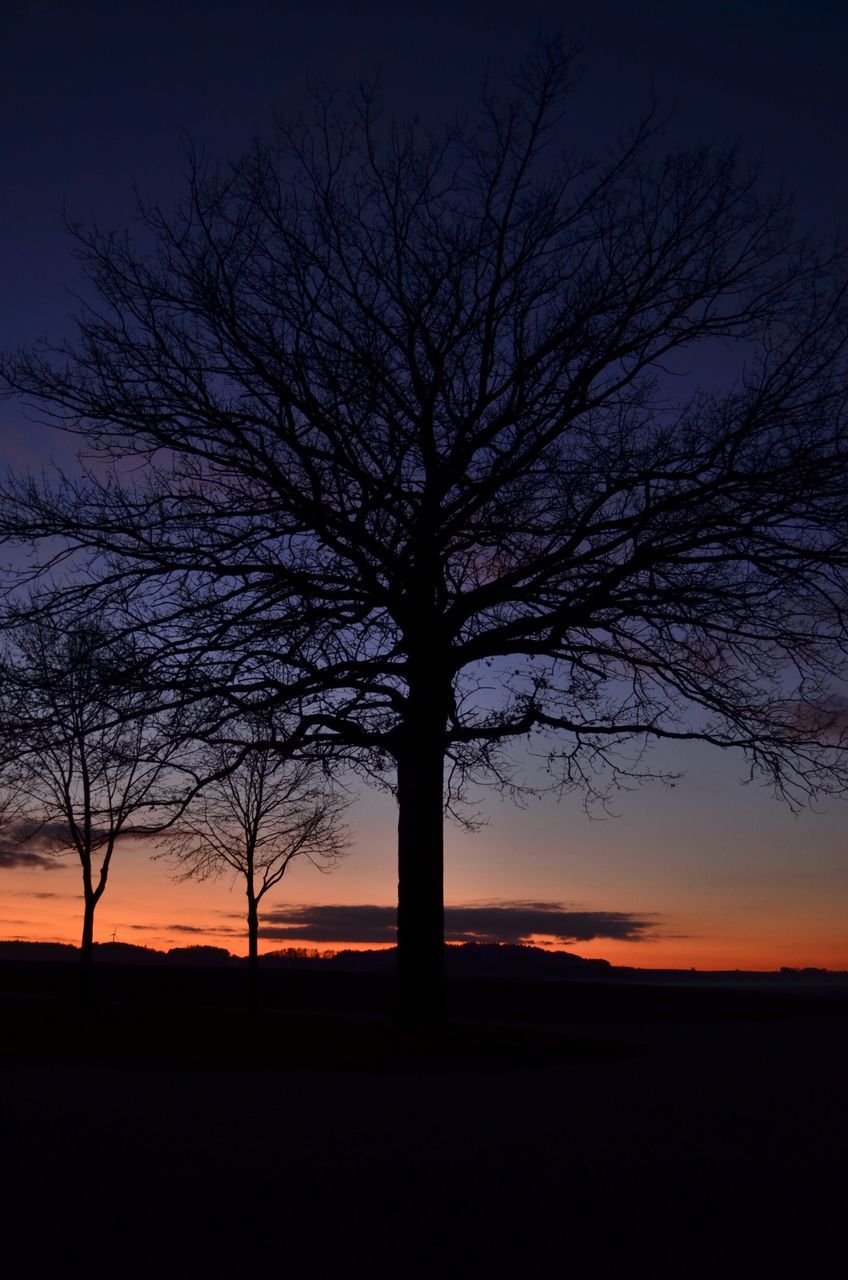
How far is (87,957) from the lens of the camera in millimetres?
23359

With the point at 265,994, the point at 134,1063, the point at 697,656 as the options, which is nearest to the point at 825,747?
the point at 697,656

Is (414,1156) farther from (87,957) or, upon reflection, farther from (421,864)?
(87,957)

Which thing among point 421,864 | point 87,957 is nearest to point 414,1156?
point 421,864

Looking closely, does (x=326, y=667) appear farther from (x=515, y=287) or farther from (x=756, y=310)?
(x=756, y=310)

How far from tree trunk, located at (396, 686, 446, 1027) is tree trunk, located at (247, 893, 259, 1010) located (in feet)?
30.6

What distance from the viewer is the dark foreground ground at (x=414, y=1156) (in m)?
5.15

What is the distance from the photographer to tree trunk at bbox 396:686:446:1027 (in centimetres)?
1480

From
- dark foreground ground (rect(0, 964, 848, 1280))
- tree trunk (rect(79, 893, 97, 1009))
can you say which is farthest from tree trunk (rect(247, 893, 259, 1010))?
dark foreground ground (rect(0, 964, 848, 1280))

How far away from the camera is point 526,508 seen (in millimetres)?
14883

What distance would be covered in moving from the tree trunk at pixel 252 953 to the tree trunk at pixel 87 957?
117 inches

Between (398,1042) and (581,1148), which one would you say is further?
(398,1042)

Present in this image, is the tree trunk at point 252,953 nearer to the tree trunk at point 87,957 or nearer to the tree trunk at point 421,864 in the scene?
the tree trunk at point 87,957

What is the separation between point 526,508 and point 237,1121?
858 cm

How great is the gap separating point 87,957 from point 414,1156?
58.4ft
